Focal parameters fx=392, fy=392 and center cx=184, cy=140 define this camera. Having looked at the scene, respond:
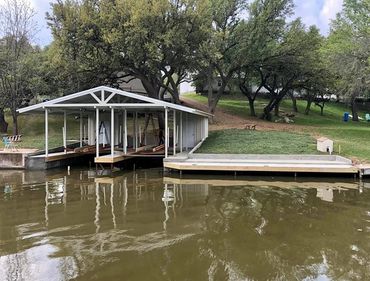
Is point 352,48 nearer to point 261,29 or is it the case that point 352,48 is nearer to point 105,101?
point 261,29

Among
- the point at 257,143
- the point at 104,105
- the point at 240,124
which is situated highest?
the point at 104,105

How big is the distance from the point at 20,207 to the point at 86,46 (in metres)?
A: 12.1

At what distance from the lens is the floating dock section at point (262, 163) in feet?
43.1

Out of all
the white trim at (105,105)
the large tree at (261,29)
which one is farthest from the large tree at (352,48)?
the white trim at (105,105)

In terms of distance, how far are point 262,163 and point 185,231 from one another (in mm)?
7655

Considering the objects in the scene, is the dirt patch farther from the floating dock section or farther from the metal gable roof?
the metal gable roof

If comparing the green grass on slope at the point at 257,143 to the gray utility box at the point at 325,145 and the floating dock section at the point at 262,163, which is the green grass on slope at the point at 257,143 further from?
the floating dock section at the point at 262,163

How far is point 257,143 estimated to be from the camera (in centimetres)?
1764

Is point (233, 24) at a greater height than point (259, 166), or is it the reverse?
point (233, 24)

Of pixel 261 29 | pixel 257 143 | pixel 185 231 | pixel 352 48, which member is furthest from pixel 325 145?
pixel 185 231

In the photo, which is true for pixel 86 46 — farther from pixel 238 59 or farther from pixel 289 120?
pixel 289 120

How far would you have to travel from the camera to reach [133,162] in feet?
57.1

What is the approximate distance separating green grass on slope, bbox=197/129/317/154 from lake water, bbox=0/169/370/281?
13.1ft

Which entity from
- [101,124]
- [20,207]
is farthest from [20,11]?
[20,207]
